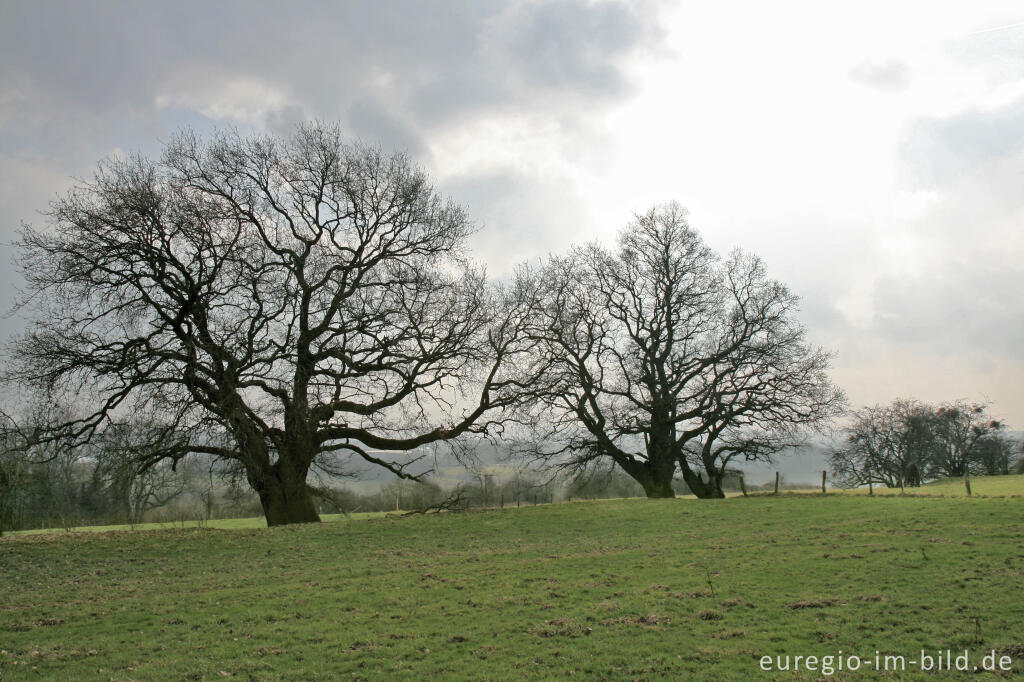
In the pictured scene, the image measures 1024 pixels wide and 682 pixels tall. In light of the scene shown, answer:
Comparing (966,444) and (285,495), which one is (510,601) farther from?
(966,444)

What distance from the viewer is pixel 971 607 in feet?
30.4

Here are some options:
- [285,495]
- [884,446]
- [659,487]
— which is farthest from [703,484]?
[884,446]

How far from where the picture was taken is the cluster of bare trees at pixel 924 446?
5787cm

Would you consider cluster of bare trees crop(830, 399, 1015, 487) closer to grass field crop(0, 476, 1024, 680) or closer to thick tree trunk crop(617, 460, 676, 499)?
thick tree trunk crop(617, 460, 676, 499)

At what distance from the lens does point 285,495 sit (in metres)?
22.3

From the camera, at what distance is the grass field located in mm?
8023

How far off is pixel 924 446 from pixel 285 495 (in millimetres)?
60463

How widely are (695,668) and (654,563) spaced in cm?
664

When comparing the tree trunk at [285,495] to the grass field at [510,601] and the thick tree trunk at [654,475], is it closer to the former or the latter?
the grass field at [510,601]

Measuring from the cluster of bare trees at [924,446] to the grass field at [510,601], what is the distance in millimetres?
45669

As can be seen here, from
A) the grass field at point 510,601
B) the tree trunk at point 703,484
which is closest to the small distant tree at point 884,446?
the tree trunk at point 703,484

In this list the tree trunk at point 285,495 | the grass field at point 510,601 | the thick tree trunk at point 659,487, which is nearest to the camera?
the grass field at point 510,601

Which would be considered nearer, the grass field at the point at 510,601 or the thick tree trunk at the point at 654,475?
the grass field at the point at 510,601

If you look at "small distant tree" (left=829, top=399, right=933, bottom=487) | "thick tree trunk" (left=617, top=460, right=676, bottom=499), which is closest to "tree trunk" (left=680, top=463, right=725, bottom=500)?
"thick tree trunk" (left=617, top=460, right=676, bottom=499)
